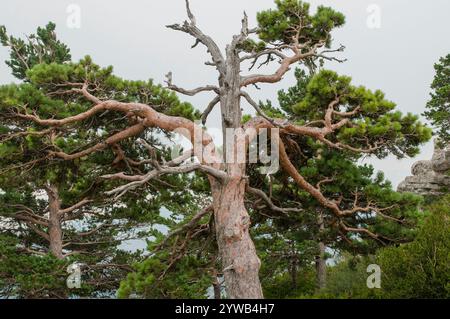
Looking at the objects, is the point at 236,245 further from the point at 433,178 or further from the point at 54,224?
the point at 433,178

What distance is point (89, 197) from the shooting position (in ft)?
35.6

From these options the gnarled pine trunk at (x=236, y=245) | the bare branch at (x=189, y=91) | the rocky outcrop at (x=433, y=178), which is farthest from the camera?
the rocky outcrop at (x=433, y=178)

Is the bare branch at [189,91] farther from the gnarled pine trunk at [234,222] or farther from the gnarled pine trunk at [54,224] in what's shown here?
the gnarled pine trunk at [54,224]

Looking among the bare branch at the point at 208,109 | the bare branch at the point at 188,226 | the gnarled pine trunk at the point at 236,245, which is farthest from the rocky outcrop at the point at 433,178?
the gnarled pine trunk at the point at 236,245

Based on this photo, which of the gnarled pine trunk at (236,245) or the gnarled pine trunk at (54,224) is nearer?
the gnarled pine trunk at (236,245)

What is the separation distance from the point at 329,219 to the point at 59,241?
11.3m

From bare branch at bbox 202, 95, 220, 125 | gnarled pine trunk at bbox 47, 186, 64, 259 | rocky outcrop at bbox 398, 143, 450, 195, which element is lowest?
gnarled pine trunk at bbox 47, 186, 64, 259

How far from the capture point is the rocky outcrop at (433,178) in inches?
781

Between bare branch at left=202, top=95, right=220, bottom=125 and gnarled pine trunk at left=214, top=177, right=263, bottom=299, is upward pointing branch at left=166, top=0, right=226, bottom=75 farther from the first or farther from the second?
gnarled pine trunk at left=214, top=177, right=263, bottom=299

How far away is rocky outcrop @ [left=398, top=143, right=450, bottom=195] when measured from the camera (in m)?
19.8

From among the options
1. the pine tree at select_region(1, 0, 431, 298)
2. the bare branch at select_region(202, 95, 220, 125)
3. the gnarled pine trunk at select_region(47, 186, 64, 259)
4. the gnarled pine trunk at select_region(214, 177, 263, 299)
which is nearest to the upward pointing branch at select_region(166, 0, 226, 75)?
the pine tree at select_region(1, 0, 431, 298)

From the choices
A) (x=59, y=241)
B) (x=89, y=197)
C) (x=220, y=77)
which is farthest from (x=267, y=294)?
(x=220, y=77)

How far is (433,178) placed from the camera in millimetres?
20453

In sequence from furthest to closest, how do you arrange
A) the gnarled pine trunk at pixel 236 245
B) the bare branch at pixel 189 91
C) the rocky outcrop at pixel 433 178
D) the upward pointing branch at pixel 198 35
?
1. the rocky outcrop at pixel 433 178
2. the upward pointing branch at pixel 198 35
3. the bare branch at pixel 189 91
4. the gnarled pine trunk at pixel 236 245
